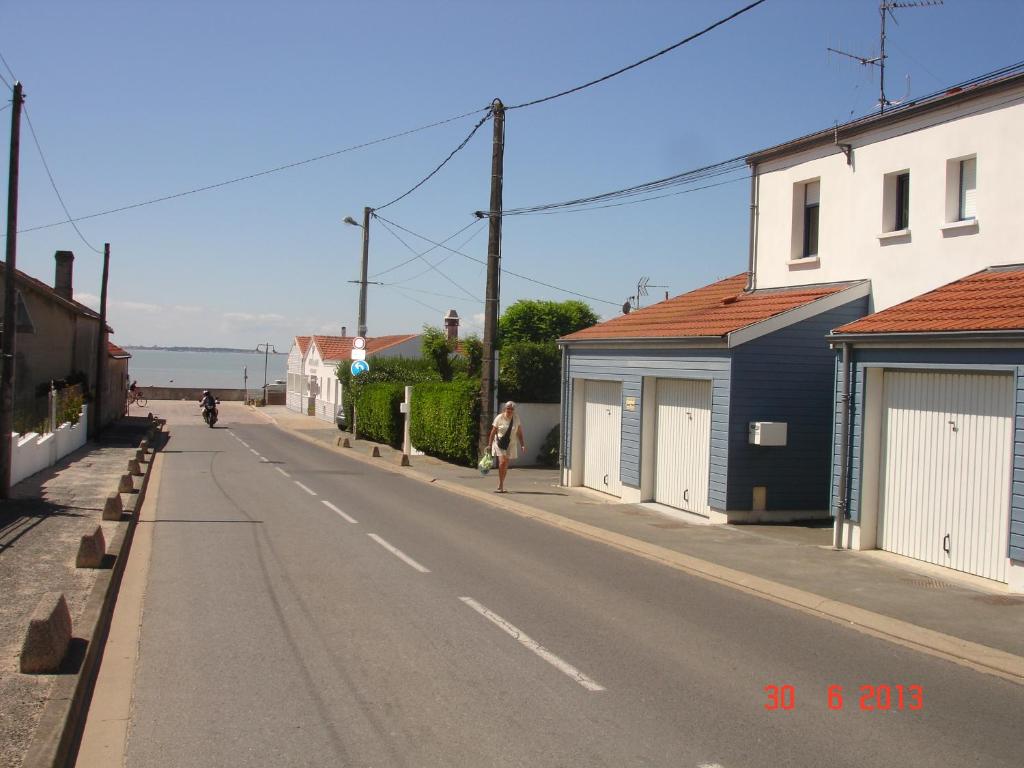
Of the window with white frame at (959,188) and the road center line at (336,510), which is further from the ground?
the window with white frame at (959,188)

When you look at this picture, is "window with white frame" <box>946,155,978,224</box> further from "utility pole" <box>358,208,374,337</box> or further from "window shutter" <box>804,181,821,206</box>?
"utility pole" <box>358,208,374,337</box>

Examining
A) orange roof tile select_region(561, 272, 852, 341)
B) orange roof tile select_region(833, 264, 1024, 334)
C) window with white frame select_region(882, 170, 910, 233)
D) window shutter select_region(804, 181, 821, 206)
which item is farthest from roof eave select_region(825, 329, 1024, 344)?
window shutter select_region(804, 181, 821, 206)

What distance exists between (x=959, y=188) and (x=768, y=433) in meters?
4.36

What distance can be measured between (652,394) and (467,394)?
854 centimetres

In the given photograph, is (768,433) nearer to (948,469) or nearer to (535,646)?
(948,469)

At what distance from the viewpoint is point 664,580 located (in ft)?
34.3

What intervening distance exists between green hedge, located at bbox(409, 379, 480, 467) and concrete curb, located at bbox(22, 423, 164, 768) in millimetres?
15407

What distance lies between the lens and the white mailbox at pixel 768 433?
14062 millimetres

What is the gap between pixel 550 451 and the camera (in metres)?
25.2

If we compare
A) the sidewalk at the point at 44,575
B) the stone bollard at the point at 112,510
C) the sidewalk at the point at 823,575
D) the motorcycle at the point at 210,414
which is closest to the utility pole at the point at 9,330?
the sidewalk at the point at 44,575

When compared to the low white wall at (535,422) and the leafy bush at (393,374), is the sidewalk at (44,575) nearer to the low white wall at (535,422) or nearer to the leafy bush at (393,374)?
the low white wall at (535,422)

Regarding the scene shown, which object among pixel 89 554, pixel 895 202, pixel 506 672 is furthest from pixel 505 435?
pixel 506 672

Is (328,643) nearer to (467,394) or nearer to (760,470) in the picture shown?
(760,470)

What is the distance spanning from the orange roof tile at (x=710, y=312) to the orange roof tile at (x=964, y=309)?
7.55 feet
